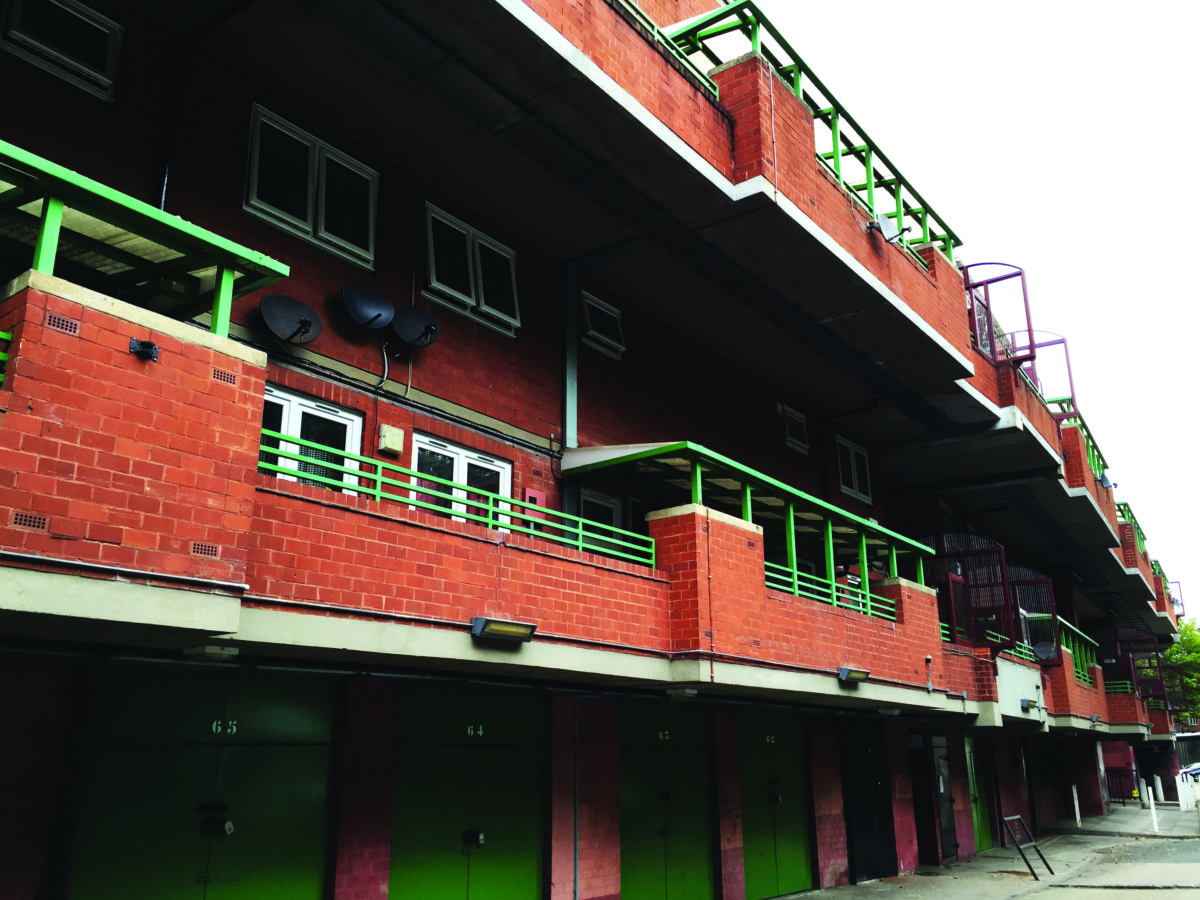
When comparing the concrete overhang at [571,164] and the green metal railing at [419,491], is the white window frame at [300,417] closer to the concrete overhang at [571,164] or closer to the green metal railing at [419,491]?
the green metal railing at [419,491]

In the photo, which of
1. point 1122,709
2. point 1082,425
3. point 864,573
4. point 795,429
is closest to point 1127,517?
point 1122,709

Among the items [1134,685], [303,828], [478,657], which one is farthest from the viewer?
[1134,685]

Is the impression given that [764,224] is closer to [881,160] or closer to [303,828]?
[881,160]

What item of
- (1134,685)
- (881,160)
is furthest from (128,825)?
(1134,685)

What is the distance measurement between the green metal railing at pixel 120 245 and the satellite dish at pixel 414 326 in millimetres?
2920

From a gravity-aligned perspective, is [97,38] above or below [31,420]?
above

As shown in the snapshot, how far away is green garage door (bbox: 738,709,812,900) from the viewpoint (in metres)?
15.4

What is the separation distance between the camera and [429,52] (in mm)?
9461

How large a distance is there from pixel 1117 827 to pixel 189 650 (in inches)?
1218

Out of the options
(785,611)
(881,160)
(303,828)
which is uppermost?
(881,160)

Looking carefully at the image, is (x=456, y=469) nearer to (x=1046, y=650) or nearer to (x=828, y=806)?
(x=828, y=806)

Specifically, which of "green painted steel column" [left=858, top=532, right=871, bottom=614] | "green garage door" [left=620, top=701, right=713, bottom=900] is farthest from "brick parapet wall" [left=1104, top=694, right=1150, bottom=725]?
"green garage door" [left=620, top=701, right=713, bottom=900]

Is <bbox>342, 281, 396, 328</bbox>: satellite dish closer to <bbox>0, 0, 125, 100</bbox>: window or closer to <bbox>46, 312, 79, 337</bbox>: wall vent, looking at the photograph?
<bbox>0, 0, 125, 100</bbox>: window

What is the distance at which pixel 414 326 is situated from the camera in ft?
35.8
